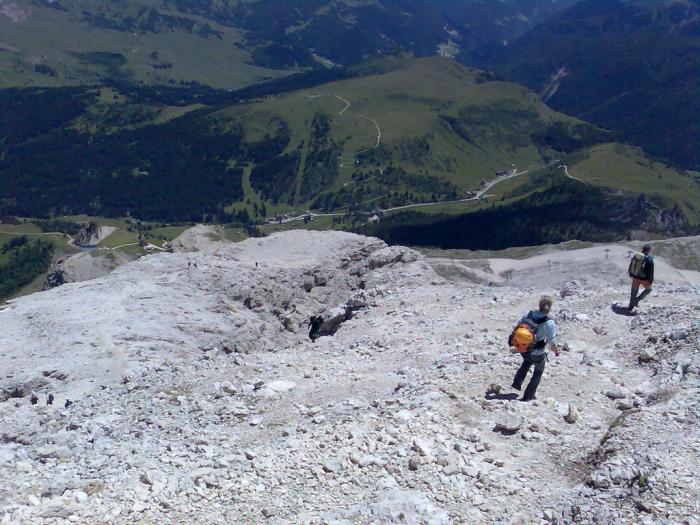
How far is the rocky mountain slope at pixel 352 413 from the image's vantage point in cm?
1642

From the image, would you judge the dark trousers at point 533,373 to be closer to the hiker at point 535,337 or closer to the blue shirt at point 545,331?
the hiker at point 535,337

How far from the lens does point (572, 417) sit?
19781 mm

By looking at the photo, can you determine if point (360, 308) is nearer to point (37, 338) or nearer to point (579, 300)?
point (579, 300)

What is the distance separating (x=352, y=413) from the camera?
20.5m

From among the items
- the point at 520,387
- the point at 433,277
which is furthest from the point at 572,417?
the point at 433,277

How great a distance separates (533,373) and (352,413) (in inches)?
Result: 214

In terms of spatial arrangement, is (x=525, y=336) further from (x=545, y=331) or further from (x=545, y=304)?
(x=545, y=304)

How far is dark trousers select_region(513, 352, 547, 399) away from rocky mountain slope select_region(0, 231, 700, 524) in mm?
422

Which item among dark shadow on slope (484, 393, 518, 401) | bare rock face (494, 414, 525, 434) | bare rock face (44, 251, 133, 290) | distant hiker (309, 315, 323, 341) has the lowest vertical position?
bare rock face (44, 251, 133, 290)

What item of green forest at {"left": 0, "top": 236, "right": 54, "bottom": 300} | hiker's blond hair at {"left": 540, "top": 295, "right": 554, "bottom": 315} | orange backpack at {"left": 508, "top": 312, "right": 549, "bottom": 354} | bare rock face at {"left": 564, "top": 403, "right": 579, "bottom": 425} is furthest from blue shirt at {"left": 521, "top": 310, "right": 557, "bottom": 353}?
green forest at {"left": 0, "top": 236, "right": 54, "bottom": 300}

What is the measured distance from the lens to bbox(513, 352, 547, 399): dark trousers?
20.2m

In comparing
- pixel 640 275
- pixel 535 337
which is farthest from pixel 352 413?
pixel 640 275

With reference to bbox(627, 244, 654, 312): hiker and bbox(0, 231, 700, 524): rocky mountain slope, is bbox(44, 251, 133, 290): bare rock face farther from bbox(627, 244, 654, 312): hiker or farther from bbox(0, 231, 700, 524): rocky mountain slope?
bbox(627, 244, 654, 312): hiker

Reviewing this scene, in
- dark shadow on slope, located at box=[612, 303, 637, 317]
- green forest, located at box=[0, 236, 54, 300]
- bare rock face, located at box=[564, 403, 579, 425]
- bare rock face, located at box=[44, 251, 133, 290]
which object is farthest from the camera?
green forest, located at box=[0, 236, 54, 300]
